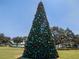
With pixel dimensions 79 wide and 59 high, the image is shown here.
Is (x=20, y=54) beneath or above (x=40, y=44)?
beneath

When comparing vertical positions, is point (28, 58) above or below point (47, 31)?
below

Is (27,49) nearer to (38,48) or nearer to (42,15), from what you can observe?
(38,48)

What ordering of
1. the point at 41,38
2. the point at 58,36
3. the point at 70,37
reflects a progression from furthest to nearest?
the point at 70,37, the point at 58,36, the point at 41,38

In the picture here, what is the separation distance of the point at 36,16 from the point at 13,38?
12259 centimetres

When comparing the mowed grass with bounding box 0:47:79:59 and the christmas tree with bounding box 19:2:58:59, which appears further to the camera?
the mowed grass with bounding box 0:47:79:59

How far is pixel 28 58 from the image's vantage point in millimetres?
15188

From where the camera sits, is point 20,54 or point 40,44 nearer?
point 40,44

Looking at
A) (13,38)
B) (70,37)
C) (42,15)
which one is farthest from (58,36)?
(42,15)

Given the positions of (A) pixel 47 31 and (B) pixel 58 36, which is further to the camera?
(B) pixel 58 36

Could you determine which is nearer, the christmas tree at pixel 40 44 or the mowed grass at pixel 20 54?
the christmas tree at pixel 40 44

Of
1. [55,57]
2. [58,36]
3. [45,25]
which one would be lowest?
[55,57]

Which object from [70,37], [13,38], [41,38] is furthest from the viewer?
[13,38]

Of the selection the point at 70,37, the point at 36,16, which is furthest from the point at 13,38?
the point at 36,16

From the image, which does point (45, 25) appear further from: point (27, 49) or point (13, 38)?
point (13, 38)
